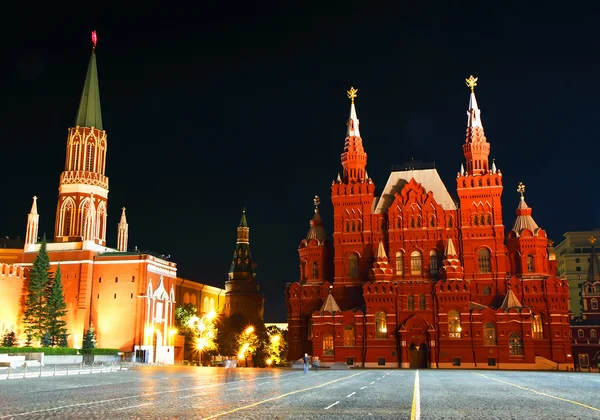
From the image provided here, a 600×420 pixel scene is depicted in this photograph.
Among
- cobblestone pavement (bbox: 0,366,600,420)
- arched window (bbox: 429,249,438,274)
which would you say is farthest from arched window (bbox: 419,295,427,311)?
cobblestone pavement (bbox: 0,366,600,420)

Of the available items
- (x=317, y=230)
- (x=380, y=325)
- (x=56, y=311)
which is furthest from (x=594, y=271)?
(x=56, y=311)

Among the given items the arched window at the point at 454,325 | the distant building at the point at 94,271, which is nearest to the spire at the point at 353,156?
the arched window at the point at 454,325

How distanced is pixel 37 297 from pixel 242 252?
62396mm

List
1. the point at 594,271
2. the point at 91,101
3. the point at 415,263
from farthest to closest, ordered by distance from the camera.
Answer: the point at 594,271 < the point at 91,101 < the point at 415,263

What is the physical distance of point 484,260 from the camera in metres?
79.7

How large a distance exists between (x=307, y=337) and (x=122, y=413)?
65836mm

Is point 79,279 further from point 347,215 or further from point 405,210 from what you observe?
point 405,210

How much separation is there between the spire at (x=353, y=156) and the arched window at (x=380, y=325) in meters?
19.2

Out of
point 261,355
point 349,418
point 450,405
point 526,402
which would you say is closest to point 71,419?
point 349,418

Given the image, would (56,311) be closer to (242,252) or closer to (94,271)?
(94,271)

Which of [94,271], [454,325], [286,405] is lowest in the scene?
[286,405]

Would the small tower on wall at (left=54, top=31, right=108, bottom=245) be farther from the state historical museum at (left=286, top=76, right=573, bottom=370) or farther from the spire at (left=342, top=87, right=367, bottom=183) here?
the spire at (left=342, top=87, right=367, bottom=183)

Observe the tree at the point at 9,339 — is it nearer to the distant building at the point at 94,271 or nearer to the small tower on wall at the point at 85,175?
the distant building at the point at 94,271

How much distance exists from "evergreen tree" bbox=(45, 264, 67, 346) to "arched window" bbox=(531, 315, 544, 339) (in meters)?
54.2
